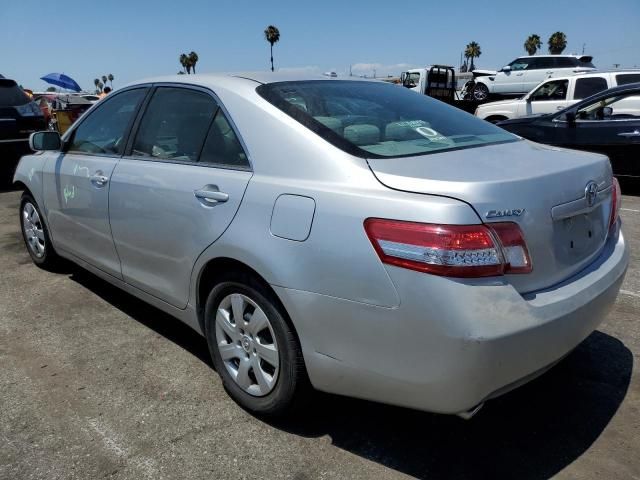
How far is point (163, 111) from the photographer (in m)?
3.25

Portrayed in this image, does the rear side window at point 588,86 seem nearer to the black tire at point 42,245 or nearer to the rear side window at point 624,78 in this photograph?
the rear side window at point 624,78

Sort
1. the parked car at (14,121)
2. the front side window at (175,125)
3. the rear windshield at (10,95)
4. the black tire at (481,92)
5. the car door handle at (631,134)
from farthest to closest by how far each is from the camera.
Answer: the black tire at (481,92) < the rear windshield at (10,95) < the parked car at (14,121) < the car door handle at (631,134) < the front side window at (175,125)

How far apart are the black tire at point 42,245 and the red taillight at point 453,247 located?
11.3 ft

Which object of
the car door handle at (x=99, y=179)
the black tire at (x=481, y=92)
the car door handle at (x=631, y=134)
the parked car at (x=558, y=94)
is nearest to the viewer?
the car door handle at (x=99, y=179)

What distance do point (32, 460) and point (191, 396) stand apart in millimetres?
763

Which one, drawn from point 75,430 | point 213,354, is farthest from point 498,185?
point 75,430

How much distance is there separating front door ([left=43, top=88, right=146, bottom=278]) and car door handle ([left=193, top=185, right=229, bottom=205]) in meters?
0.98

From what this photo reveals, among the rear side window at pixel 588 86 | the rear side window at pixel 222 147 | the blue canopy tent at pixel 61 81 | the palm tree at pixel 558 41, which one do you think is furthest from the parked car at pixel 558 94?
the palm tree at pixel 558 41

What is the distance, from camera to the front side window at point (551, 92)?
1238 cm

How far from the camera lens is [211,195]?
264cm

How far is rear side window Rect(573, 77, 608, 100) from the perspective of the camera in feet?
38.1

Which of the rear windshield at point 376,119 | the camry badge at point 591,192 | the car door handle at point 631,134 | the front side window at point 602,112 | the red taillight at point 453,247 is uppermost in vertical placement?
the rear windshield at point 376,119

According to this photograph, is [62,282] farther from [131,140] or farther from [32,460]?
[32,460]

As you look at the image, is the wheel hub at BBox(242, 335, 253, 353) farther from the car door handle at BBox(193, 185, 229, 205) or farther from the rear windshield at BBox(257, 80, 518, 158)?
the rear windshield at BBox(257, 80, 518, 158)
